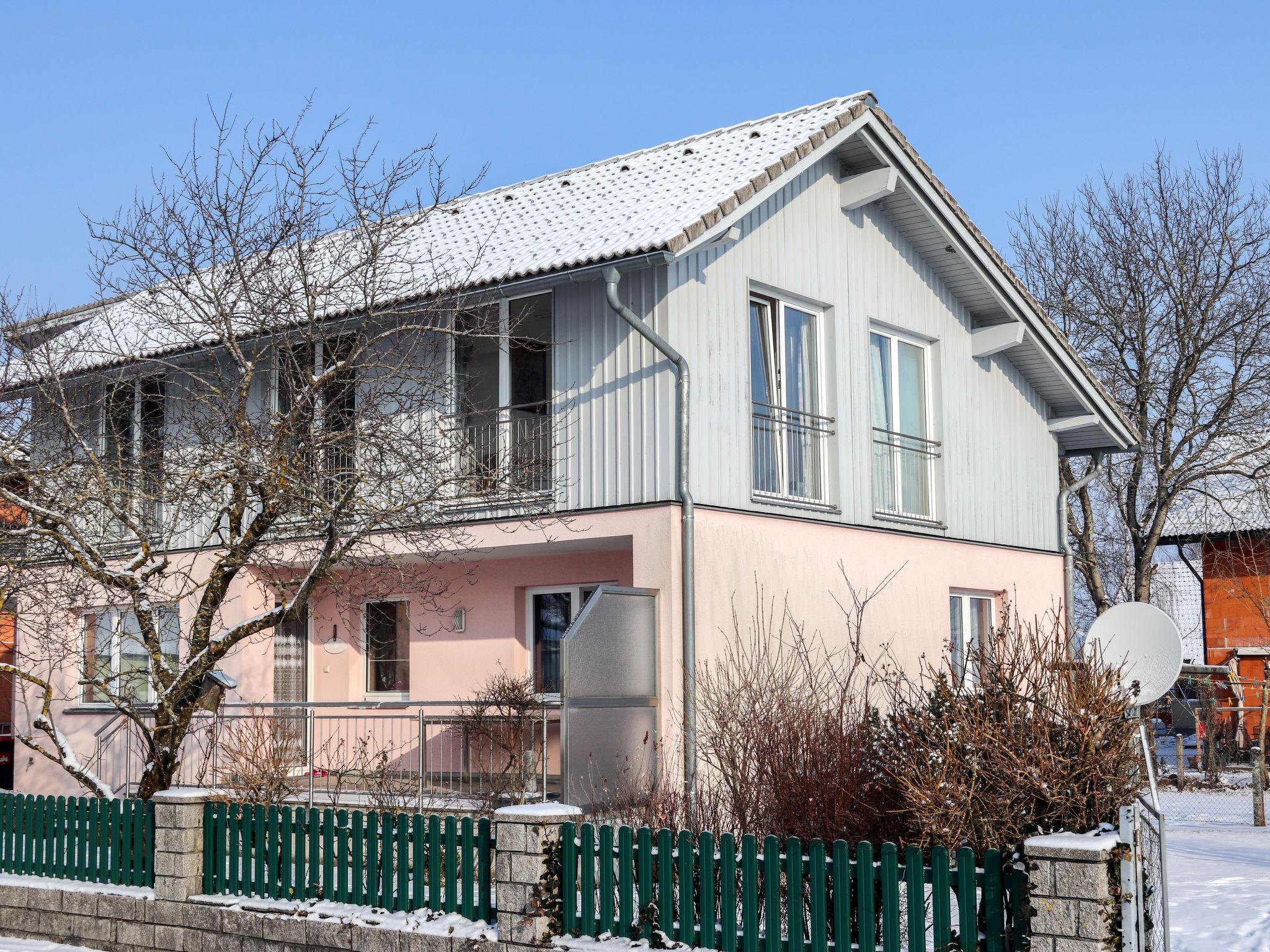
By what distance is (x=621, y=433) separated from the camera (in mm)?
13062

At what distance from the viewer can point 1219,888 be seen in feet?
37.2

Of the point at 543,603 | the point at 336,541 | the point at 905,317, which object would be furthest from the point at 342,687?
the point at 905,317

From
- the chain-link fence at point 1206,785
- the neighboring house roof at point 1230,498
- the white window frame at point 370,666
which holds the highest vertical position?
the neighboring house roof at point 1230,498

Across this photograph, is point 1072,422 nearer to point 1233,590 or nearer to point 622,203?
point 622,203

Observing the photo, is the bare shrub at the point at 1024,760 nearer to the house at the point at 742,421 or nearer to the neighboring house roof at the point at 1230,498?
the house at the point at 742,421

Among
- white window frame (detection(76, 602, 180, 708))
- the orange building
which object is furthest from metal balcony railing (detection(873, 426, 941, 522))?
the orange building

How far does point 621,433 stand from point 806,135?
3.76 meters

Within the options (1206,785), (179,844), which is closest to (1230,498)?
(1206,785)

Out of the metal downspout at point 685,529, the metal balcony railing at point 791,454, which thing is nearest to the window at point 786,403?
the metal balcony railing at point 791,454

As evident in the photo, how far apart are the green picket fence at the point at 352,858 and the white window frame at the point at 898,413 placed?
800 centimetres

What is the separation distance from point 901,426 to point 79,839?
10.1 metres

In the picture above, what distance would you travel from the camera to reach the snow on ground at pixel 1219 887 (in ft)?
30.3

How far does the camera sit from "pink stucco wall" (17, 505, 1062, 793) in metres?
12.7

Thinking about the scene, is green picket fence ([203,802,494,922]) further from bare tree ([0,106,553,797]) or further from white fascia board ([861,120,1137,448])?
white fascia board ([861,120,1137,448])
